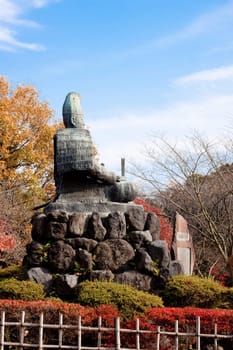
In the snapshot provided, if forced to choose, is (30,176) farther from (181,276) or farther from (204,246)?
(181,276)

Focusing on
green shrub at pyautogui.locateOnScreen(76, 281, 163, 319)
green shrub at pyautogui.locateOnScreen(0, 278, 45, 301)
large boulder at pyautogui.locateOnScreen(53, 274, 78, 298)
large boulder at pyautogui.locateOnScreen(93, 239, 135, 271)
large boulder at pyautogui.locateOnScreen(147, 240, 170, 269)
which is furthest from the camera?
large boulder at pyautogui.locateOnScreen(147, 240, 170, 269)

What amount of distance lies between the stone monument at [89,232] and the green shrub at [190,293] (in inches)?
12.2

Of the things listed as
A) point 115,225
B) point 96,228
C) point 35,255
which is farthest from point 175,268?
point 35,255

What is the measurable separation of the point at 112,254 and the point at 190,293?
60.3 inches

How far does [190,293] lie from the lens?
10.4 metres

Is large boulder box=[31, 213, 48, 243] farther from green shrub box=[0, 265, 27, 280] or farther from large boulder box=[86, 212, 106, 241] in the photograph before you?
large boulder box=[86, 212, 106, 241]

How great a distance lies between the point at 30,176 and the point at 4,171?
3.61 feet

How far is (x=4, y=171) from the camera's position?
24891 millimetres

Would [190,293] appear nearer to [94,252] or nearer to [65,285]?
[94,252]

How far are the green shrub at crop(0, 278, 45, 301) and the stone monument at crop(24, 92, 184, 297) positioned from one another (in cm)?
41

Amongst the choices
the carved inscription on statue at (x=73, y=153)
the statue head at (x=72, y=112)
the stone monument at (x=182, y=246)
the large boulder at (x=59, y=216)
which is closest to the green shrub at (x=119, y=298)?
the large boulder at (x=59, y=216)

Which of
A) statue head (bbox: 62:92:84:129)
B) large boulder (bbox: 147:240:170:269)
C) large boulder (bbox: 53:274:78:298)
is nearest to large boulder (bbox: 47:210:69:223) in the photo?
large boulder (bbox: 53:274:78:298)

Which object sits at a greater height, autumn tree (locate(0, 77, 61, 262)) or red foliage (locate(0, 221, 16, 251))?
autumn tree (locate(0, 77, 61, 262))

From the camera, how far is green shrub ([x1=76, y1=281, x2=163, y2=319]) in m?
9.40
